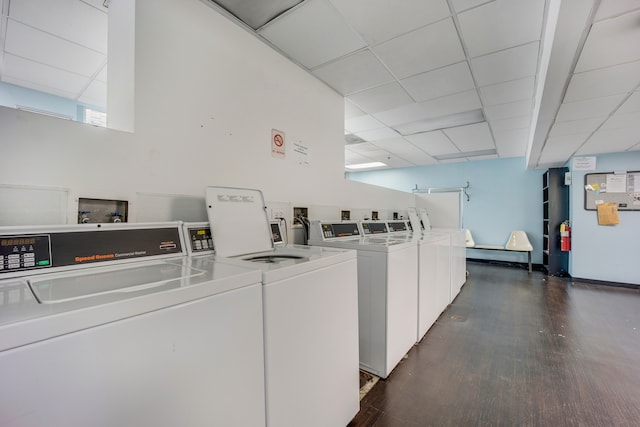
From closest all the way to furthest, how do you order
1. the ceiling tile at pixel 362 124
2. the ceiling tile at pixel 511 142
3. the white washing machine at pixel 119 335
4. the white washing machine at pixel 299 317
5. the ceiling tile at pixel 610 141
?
1. the white washing machine at pixel 119 335
2. the white washing machine at pixel 299 317
3. the ceiling tile at pixel 610 141
4. the ceiling tile at pixel 362 124
5. the ceiling tile at pixel 511 142

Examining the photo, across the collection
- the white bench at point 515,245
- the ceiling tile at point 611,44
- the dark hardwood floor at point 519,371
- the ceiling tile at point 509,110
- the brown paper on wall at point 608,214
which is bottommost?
the dark hardwood floor at point 519,371

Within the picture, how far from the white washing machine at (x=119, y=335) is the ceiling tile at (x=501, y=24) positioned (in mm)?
2216

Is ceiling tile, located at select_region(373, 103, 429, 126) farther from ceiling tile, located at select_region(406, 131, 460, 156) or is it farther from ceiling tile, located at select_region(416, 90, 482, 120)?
ceiling tile, located at select_region(406, 131, 460, 156)

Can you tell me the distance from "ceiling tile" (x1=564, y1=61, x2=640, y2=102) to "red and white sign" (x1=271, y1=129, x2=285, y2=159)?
7.41ft

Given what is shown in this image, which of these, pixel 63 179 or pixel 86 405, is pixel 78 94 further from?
pixel 86 405

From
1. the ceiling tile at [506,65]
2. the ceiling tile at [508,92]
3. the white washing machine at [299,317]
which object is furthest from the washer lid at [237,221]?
the ceiling tile at [508,92]

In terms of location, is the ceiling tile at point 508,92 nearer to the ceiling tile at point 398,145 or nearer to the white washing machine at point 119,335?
the ceiling tile at point 398,145

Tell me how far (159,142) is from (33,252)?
2.48 feet

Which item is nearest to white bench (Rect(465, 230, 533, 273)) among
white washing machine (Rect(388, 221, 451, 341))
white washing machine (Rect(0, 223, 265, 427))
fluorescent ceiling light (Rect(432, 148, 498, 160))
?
fluorescent ceiling light (Rect(432, 148, 498, 160))

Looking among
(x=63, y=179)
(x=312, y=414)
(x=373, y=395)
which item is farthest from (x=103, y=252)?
(x=373, y=395)

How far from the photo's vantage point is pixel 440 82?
8.81 ft

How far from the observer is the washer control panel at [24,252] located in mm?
829

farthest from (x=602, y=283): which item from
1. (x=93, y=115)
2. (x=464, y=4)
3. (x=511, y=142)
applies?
(x=93, y=115)

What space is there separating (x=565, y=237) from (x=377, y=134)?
3.81 meters
